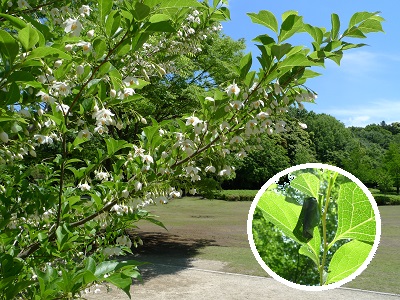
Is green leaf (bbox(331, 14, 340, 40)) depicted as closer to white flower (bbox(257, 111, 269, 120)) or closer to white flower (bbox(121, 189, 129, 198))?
white flower (bbox(257, 111, 269, 120))

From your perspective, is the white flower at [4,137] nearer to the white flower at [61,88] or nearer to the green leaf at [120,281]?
the white flower at [61,88]

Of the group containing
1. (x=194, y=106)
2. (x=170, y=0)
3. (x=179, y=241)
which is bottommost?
(x=179, y=241)

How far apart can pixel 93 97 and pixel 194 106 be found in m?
10.9

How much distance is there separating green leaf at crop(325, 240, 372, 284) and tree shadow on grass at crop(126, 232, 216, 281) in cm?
751

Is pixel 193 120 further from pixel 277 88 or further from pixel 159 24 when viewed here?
pixel 159 24

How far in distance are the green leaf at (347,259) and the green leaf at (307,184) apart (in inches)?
14.1

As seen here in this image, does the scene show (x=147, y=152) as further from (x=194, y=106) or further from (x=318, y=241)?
(x=194, y=106)

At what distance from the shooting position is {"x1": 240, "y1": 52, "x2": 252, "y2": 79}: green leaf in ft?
5.83

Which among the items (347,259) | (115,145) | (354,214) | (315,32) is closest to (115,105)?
(115,145)

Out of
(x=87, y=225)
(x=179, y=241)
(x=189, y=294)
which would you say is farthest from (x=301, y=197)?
(x=179, y=241)

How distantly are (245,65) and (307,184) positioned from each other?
0.66 metres

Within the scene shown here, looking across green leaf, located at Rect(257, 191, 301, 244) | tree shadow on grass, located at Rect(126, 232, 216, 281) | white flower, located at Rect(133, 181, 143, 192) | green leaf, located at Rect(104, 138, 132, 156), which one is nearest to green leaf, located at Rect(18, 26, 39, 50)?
green leaf, located at Rect(104, 138, 132, 156)

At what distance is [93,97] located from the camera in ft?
5.95

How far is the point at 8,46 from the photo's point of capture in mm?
1258
